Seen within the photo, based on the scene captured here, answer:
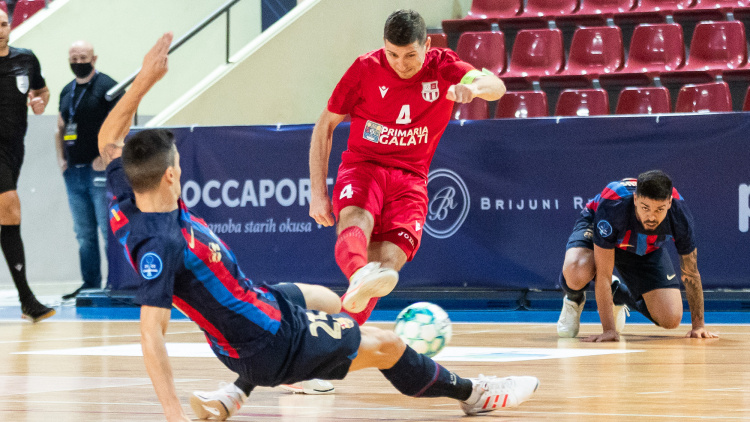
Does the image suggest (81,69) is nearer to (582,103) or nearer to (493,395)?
(582,103)

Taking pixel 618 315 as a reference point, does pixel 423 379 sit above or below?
above

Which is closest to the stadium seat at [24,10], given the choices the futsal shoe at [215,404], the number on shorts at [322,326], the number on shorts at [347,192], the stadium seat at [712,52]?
the stadium seat at [712,52]

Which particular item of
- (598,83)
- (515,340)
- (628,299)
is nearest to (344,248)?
(515,340)

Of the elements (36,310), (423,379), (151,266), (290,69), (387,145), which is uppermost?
(290,69)

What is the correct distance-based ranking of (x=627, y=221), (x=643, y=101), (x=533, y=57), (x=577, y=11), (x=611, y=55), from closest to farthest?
(x=627, y=221), (x=643, y=101), (x=611, y=55), (x=533, y=57), (x=577, y=11)

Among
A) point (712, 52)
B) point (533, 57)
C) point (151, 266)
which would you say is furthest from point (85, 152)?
point (151, 266)

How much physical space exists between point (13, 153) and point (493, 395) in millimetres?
5498

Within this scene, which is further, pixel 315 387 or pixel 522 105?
pixel 522 105

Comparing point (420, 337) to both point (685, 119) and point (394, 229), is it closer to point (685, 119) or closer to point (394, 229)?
point (394, 229)

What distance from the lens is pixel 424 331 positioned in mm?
4418

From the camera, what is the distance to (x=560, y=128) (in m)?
8.13

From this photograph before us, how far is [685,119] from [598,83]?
263 cm

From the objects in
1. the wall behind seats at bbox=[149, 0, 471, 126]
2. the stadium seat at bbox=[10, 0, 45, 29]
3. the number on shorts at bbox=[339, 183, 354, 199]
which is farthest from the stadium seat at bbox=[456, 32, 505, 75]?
the number on shorts at bbox=[339, 183, 354, 199]

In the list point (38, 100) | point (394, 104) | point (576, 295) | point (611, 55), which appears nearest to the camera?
point (394, 104)
